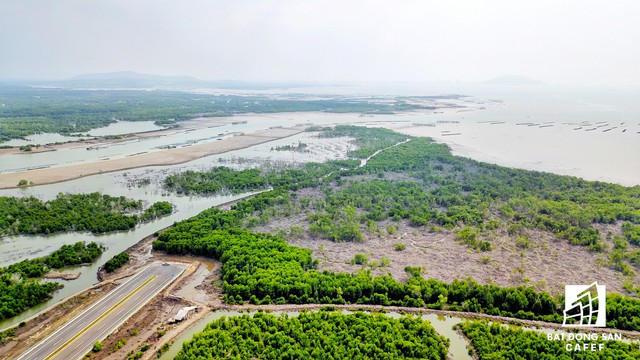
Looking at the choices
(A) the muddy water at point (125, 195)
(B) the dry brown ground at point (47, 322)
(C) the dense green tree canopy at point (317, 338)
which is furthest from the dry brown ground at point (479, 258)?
(B) the dry brown ground at point (47, 322)

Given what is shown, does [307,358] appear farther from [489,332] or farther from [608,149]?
[608,149]

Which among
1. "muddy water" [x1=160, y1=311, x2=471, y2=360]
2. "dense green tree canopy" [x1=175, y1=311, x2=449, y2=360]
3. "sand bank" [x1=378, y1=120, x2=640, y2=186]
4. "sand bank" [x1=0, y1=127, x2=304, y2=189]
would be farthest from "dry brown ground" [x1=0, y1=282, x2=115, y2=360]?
"sand bank" [x1=378, y1=120, x2=640, y2=186]

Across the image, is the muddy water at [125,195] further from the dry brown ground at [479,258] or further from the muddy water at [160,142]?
the muddy water at [160,142]

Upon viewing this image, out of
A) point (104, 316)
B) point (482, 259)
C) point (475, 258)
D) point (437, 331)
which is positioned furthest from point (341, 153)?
point (104, 316)

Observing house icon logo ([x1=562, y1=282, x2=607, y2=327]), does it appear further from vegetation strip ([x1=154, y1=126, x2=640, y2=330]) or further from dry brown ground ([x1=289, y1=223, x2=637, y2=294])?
dry brown ground ([x1=289, y1=223, x2=637, y2=294])

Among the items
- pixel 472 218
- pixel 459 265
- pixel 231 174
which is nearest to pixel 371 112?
pixel 231 174

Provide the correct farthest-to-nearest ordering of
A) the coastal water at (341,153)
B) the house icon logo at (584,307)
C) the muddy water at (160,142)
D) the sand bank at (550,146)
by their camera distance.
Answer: the muddy water at (160,142)
the sand bank at (550,146)
the coastal water at (341,153)
the house icon logo at (584,307)
